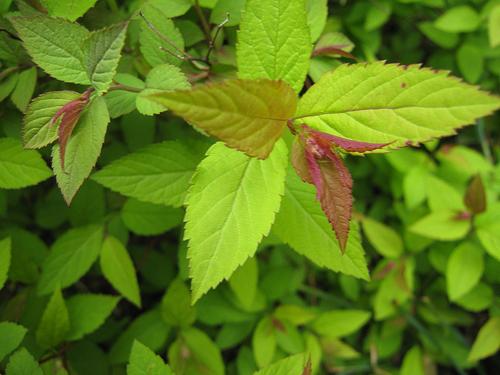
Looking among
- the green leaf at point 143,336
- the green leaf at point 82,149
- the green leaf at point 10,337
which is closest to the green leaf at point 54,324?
the green leaf at point 10,337

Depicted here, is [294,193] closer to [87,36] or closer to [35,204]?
[87,36]

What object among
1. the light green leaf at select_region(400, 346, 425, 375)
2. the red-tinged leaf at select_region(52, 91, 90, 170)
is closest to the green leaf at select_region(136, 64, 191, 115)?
the red-tinged leaf at select_region(52, 91, 90, 170)

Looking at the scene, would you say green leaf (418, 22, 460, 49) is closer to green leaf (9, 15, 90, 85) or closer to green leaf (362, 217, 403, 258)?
green leaf (362, 217, 403, 258)

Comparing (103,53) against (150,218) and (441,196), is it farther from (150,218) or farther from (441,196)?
(441,196)

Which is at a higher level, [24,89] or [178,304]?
[24,89]

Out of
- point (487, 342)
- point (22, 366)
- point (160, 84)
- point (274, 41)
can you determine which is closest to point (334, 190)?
point (274, 41)

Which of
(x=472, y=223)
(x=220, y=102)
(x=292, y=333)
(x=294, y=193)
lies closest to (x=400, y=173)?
(x=472, y=223)

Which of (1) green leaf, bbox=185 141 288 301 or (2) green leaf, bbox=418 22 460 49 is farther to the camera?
(2) green leaf, bbox=418 22 460 49
